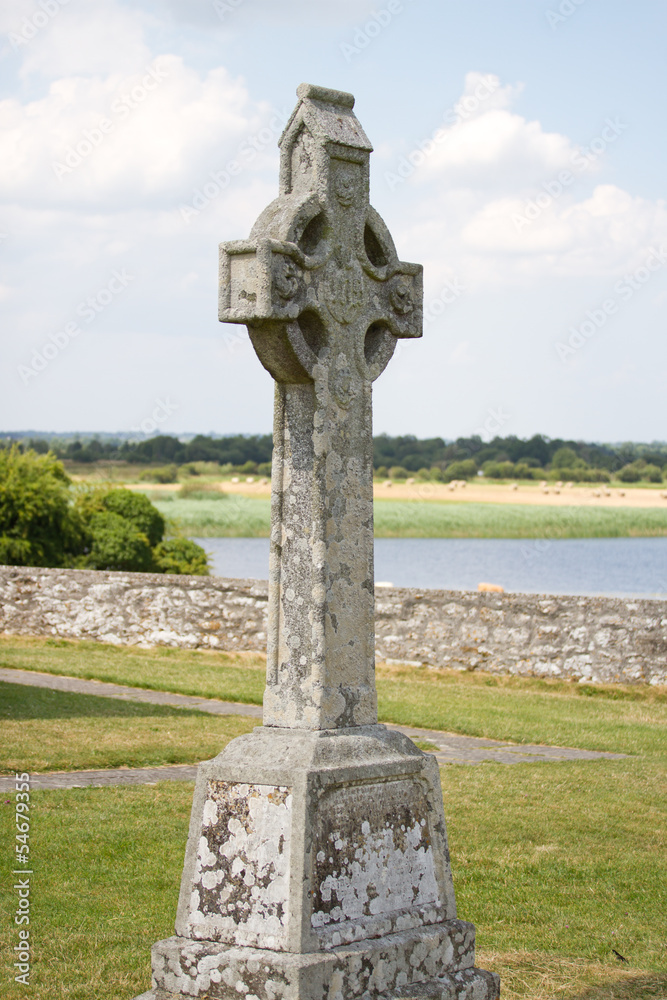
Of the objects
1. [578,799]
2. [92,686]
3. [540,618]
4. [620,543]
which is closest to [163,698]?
[92,686]

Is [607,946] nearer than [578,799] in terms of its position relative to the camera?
Yes

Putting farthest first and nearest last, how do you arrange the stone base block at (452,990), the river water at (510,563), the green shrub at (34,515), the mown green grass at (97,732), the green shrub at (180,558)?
the river water at (510,563)
the green shrub at (180,558)
the green shrub at (34,515)
the mown green grass at (97,732)
the stone base block at (452,990)

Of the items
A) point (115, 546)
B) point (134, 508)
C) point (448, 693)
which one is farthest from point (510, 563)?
point (448, 693)

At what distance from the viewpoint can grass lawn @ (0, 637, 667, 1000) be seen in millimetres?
5227

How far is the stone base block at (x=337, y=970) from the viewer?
13.0 ft

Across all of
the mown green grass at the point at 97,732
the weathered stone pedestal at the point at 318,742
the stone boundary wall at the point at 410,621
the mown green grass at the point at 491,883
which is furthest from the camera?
the stone boundary wall at the point at 410,621

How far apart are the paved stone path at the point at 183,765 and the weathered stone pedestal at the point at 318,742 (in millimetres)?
4199

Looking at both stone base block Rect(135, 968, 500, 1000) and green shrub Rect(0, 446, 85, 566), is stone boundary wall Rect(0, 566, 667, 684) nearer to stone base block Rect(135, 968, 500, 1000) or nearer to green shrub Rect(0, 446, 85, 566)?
green shrub Rect(0, 446, 85, 566)

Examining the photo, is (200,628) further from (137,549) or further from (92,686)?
(137,549)

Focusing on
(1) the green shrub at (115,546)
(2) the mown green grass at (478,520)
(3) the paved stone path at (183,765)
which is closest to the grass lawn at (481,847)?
(3) the paved stone path at (183,765)

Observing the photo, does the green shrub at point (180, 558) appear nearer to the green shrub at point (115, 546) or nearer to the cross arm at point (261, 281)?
the green shrub at point (115, 546)

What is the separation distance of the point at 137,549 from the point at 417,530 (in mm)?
35952

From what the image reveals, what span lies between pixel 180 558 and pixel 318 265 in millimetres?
18200

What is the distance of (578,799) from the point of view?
8.33 m
